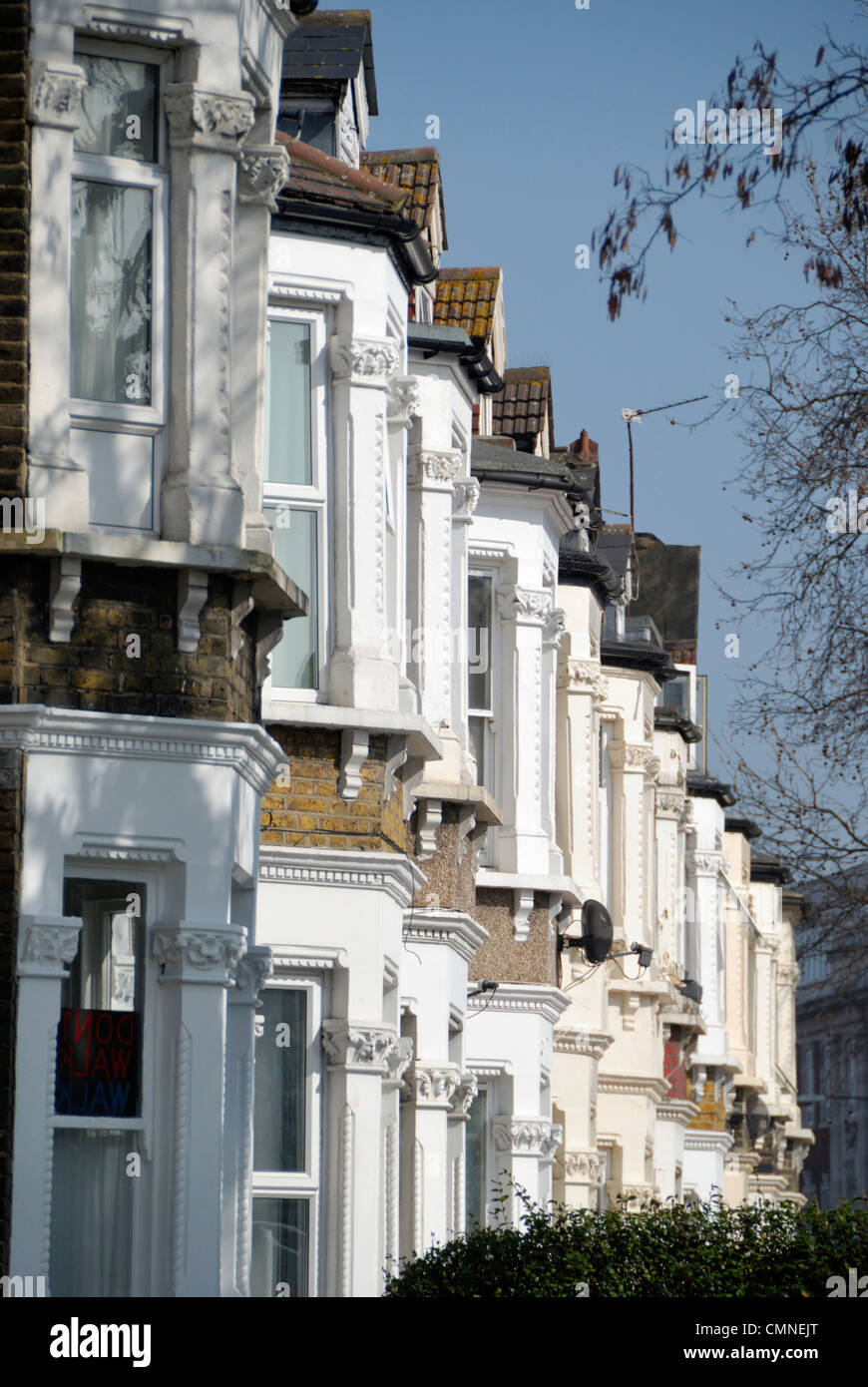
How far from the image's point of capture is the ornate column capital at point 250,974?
11.4m

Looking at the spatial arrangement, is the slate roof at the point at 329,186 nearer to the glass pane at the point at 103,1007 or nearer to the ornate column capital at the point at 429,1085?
the glass pane at the point at 103,1007

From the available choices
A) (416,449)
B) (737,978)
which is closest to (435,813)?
(416,449)

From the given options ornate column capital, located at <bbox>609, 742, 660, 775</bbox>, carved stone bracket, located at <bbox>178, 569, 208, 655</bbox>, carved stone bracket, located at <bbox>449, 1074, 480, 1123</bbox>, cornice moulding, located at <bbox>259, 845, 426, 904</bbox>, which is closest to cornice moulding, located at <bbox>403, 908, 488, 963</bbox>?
carved stone bracket, located at <bbox>449, 1074, 480, 1123</bbox>

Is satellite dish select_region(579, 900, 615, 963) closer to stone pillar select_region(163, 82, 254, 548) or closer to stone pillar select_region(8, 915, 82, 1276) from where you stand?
stone pillar select_region(163, 82, 254, 548)

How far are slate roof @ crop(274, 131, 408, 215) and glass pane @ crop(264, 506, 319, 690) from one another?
1.87 metres

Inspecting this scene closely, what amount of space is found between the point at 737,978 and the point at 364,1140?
27552mm

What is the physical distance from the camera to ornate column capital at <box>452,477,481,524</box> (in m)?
17.2

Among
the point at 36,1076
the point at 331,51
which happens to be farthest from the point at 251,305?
the point at 331,51

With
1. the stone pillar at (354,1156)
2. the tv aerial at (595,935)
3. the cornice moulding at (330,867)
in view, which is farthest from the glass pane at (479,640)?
the stone pillar at (354,1156)

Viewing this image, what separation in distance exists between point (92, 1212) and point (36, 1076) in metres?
0.76

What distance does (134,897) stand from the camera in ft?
35.4

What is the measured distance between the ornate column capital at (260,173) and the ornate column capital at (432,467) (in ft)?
16.5

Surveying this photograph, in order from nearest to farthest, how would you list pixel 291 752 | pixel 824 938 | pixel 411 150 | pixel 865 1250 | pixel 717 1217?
pixel 865 1250, pixel 717 1217, pixel 291 752, pixel 824 938, pixel 411 150

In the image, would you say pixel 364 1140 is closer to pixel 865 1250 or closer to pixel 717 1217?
pixel 717 1217
